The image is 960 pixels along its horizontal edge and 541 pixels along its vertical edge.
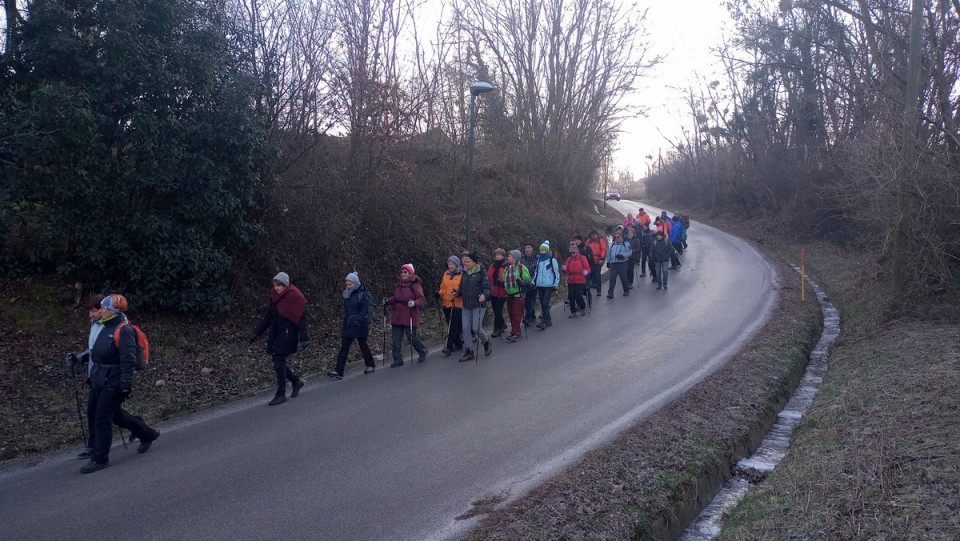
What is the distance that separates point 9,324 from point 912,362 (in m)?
12.4

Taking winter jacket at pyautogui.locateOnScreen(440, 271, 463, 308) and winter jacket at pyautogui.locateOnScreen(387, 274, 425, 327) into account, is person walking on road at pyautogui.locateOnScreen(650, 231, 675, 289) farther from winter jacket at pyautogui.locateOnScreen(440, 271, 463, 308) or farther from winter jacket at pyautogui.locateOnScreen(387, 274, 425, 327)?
winter jacket at pyautogui.locateOnScreen(387, 274, 425, 327)

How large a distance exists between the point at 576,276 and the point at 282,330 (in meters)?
7.82

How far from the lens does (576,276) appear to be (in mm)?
15227

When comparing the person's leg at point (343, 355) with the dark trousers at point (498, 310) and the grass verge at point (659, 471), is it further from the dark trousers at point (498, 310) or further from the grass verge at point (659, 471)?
the grass verge at point (659, 471)

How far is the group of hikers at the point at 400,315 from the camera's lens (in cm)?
682

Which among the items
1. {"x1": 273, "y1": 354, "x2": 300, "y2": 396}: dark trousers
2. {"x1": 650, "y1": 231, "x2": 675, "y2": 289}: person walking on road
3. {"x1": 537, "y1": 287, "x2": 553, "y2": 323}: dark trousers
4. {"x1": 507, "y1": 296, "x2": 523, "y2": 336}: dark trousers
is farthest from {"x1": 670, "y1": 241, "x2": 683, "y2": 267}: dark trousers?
{"x1": 273, "y1": 354, "x2": 300, "y2": 396}: dark trousers

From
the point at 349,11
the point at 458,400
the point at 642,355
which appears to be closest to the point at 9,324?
the point at 458,400

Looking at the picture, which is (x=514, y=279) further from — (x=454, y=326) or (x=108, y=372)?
(x=108, y=372)

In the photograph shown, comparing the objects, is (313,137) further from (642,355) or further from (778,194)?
(778,194)

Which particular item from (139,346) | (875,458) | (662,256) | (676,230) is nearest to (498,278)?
(139,346)

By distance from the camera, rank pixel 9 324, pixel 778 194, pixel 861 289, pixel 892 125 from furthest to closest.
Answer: pixel 778 194, pixel 861 289, pixel 892 125, pixel 9 324

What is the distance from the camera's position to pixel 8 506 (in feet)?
19.3

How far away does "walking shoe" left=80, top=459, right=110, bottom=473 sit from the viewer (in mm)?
6680

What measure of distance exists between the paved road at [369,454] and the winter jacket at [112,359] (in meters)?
0.85
